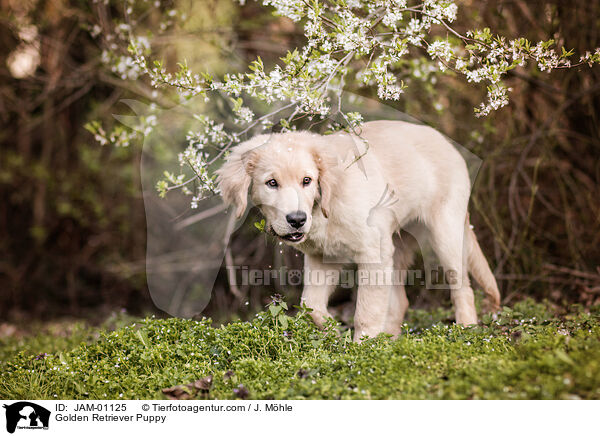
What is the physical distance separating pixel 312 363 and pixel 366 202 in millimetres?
1218

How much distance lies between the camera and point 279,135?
363 cm

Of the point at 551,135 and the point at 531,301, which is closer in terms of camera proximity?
the point at 531,301

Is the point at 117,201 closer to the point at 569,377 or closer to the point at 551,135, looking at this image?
the point at 551,135

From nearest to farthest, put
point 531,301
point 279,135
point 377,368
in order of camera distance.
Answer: point 377,368, point 279,135, point 531,301

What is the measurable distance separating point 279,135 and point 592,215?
3.72 meters

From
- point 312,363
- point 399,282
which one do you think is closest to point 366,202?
point 399,282

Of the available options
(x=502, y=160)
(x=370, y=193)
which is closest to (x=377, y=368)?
(x=370, y=193)

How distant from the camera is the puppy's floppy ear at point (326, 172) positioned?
11.7 ft

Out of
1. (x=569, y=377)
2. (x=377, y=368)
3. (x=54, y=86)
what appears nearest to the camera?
(x=569, y=377)
